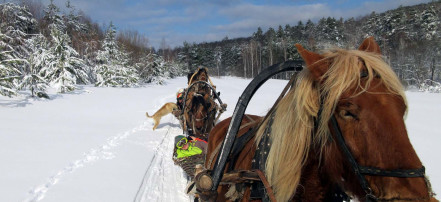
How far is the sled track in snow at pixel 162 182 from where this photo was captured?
4.70 m

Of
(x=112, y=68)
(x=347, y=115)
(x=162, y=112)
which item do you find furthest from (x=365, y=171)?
(x=112, y=68)

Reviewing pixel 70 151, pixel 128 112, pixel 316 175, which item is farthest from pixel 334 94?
pixel 128 112

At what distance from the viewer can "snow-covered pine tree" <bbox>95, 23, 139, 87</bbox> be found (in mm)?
28188

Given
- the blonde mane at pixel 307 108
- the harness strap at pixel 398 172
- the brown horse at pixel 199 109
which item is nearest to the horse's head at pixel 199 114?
the brown horse at pixel 199 109

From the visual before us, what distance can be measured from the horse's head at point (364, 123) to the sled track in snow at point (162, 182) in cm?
375

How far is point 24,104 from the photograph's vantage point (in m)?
13.4

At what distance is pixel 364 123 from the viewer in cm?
120

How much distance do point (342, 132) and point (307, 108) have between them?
20 cm

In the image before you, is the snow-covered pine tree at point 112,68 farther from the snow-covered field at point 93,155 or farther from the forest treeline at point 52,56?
the snow-covered field at point 93,155

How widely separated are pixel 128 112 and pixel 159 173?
10.4m

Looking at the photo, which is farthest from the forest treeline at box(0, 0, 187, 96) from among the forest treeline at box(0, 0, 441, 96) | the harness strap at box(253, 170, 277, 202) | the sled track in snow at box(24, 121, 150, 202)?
the harness strap at box(253, 170, 277, 202)

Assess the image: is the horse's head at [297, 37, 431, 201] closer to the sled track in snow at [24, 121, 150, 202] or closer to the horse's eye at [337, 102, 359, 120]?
the horse's eye at [337, 102, 359, 120]

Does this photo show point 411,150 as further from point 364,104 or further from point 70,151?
point 70,151

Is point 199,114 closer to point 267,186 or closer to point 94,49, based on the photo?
point 267,186
